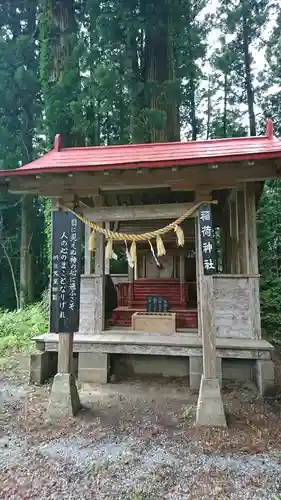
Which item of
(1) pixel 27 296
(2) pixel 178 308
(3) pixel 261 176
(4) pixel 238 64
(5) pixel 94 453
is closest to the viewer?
(5) pixel 94 453

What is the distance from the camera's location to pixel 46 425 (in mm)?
3828

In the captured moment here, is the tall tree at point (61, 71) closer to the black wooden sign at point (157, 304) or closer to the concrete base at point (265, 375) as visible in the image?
the black wooden sign at point (157, 304)

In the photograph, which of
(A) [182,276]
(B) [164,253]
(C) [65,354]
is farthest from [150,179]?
(A) [182,276]

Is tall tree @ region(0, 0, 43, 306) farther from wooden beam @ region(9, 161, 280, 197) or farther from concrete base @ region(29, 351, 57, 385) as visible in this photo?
wooden beam @ region(9, 161, 280, 197)

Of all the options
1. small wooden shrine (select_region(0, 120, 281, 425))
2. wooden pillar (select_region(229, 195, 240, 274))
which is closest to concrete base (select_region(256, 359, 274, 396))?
small wooden shrine (select_region(0, 120, 281, 425))

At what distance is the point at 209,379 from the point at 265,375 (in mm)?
1356

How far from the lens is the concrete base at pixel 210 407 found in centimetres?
373

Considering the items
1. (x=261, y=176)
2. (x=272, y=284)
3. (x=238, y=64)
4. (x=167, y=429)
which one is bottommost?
(x=167, y=429)

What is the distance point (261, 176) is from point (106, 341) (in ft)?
11.4

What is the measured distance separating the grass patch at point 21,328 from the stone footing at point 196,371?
183 inches

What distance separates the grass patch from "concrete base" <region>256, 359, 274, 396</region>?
561 centimetres

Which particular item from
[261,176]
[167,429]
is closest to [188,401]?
[167,429]

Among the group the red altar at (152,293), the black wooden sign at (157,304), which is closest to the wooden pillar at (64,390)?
the red altar at (152,293)

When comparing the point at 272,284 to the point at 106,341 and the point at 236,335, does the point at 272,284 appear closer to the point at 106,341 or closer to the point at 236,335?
the point at 236,335
